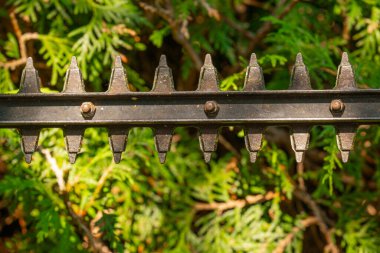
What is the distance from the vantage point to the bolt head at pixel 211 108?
1.18 meters

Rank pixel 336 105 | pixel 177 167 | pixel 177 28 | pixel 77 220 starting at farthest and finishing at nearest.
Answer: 1. pixel 177 167
2. pixel 177 28
3. pixel 77 220
4. pixel 336 105

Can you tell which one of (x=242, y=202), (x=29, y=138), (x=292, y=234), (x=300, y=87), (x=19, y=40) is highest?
(x=19, y=40)

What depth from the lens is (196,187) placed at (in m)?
2.24

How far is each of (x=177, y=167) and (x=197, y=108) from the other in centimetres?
109

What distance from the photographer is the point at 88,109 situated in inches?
47.1

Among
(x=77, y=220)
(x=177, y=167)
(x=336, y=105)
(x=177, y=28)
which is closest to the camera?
(x=336, y=105)

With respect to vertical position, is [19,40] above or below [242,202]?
above

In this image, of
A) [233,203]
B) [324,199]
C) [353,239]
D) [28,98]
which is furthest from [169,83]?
[324,199]

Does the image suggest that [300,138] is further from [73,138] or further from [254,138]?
[73,138]

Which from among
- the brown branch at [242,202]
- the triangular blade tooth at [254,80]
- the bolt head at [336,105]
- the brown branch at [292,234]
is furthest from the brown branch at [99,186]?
the bolt head at [336,105]

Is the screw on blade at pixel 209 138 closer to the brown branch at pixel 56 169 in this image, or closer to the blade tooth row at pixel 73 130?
the blade tooth row at pixel 73 130

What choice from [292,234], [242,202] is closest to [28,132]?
[242,202]

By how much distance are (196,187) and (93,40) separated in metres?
0.66

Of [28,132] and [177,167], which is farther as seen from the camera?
[177,167]
